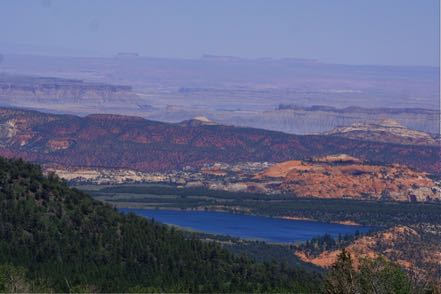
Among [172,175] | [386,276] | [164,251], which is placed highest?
[386,276]

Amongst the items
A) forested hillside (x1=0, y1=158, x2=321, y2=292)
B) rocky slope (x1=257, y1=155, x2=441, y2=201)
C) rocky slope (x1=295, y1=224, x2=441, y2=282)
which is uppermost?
forested hillside (x1=0, y1=158, x2=321, y2=292)

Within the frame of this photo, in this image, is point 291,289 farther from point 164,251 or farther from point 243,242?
point 243,242

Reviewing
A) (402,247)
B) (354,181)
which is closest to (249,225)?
(354,181)

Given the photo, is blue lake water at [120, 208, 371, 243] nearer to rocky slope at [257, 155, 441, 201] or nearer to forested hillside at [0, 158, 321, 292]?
rocky slope at [257, 155, 441, 201]

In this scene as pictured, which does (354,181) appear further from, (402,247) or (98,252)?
(98,252)

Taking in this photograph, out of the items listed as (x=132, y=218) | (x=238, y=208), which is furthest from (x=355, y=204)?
(x=132, y=218)

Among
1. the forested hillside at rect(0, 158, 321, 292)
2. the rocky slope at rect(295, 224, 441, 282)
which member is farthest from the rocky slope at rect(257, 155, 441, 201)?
the forested hillside at rect(0, 158, 321, 292)

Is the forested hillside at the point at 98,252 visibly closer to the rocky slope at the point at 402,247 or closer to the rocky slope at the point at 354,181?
the rocky slope at the point at 402,247
